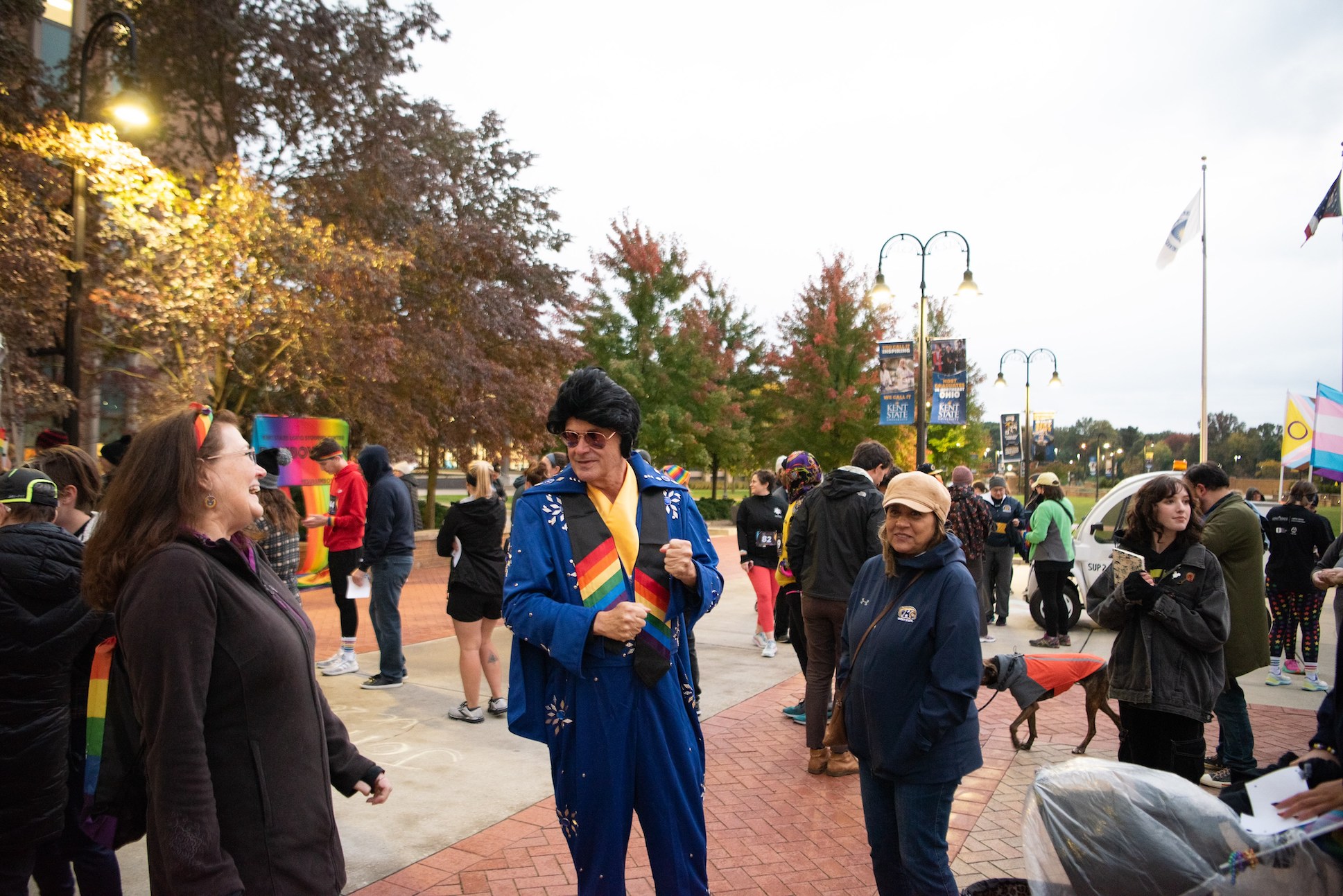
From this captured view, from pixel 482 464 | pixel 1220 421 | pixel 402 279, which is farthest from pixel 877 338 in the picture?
pixel 1220 421

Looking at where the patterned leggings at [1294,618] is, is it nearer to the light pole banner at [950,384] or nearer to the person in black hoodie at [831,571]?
the person in black hoodie at [831,571]

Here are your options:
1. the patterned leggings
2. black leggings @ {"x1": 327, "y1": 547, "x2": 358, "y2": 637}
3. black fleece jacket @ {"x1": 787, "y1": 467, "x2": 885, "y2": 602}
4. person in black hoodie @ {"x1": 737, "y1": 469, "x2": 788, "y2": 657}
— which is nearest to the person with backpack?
black fleece jacket @ {"x1": 787, "y1": 467, "x2": 885, "y2": 602}

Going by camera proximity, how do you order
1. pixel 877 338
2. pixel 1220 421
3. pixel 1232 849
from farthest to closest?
pixel 1220 421
pixel 877 338
pixel 1232 849

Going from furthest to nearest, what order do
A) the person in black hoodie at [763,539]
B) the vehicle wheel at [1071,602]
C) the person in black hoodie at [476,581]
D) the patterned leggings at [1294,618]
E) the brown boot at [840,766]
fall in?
1. the vehicle wheel at [1071,602]
2. the person in black hoodie at [763,539]
3. the patterned leggings at [1294,618]
4. the person in black hoodie at [476,581]
5. the brown boot at [840,766]

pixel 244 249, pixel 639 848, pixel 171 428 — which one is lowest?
pixel 639 848

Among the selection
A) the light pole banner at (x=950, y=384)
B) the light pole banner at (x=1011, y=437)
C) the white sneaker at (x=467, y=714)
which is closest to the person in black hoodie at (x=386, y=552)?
the white sneaker at (x=467, y=714)

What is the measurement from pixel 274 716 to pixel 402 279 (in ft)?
50.1

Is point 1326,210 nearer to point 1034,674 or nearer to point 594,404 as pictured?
point 1034,674

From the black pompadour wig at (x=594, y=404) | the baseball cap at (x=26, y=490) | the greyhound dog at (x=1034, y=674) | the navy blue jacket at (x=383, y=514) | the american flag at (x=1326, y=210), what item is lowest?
the greyhound dog at (x=1034, y=674)

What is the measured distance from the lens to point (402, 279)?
52.9ft

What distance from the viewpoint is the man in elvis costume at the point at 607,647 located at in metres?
2.60

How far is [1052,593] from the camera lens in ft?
31.3

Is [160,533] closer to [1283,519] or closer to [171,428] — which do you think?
[171,428]

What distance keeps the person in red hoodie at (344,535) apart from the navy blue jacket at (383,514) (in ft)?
1.08
